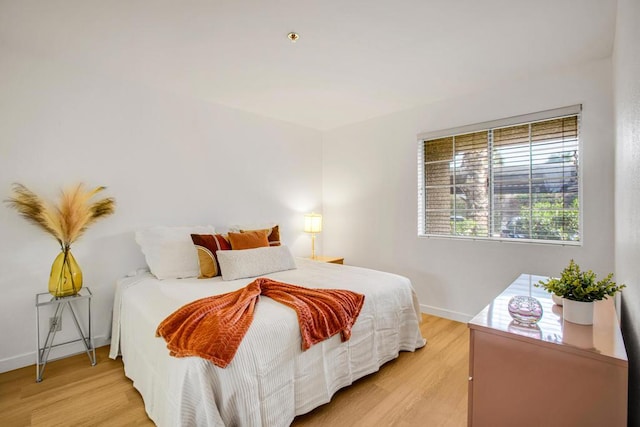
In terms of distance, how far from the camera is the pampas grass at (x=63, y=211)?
226cm

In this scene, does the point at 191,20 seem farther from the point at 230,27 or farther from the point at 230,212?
the point at 230,212

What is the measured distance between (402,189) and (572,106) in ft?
5.51

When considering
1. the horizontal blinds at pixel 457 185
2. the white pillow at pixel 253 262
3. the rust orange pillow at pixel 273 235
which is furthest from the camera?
the rust orange pillow at pixel 273 235

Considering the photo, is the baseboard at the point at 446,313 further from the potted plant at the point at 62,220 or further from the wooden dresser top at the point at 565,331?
the potted plant at the point at 62,220

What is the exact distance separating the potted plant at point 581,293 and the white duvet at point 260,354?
3.70 feet

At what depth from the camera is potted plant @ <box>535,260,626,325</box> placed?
125 cm

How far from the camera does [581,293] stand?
127 centimetres

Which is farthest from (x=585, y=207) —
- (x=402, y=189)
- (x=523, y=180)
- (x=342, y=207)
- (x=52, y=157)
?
(x=52, y=157)

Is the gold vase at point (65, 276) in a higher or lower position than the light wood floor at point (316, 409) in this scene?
higher

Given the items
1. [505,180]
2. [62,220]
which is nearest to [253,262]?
[62,220]

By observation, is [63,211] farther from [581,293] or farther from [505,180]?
[505,180]

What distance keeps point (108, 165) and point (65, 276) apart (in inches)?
39.4

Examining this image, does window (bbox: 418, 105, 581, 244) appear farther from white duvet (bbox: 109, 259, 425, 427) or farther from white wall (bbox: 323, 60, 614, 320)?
white duvet (bbox: 109, 259, 425, 427)

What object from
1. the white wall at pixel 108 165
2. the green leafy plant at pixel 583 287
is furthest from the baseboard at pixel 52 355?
the green leafy plant at pixel 583 287
